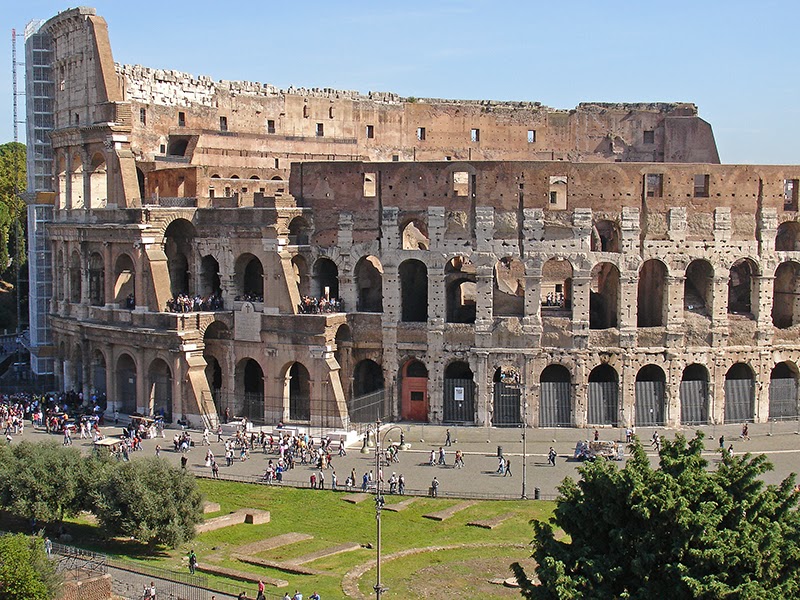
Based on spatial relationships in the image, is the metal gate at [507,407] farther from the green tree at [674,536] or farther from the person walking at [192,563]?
the green tree at [674,536]

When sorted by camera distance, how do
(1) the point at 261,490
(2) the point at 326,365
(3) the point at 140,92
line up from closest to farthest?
(1) the point at 261,490, (2) the point at 326,365, (3) the point at 140,92

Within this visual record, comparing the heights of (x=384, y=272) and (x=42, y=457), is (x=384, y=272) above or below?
above

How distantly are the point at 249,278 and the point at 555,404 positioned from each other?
16405mm

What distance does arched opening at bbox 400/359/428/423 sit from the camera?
50.2m

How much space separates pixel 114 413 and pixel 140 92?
1676 centimetres

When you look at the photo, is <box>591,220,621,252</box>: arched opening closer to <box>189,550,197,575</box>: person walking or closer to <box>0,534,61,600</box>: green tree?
<box>189,550,197,575</box>: person walking

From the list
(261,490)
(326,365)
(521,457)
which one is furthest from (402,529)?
(326,365)

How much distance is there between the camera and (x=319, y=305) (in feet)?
166

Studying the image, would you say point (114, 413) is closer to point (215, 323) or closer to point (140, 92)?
point (215, 323)

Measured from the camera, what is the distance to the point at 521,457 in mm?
44406

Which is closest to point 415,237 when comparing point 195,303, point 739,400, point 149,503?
point 195,303

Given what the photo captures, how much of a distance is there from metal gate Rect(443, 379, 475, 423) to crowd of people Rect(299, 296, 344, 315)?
6106mm

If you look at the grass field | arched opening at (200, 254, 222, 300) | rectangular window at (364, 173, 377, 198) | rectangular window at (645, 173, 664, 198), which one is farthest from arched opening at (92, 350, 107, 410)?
rectangular window at (645, 173, 664, 198)

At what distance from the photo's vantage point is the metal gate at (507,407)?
49.2 metres
